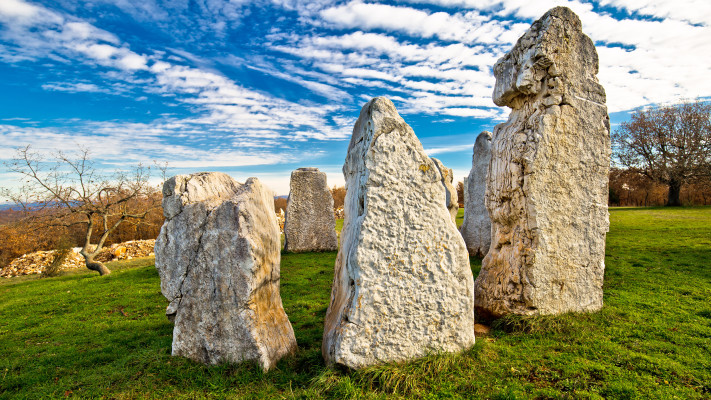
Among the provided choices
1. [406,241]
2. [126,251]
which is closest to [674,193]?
[406,241]

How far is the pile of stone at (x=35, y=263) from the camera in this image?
49.2ft

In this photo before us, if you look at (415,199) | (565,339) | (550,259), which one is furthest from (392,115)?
(565,339)

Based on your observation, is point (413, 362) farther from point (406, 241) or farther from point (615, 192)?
point (615, 192)

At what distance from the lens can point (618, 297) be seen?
6797mm

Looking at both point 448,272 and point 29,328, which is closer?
point 448,272

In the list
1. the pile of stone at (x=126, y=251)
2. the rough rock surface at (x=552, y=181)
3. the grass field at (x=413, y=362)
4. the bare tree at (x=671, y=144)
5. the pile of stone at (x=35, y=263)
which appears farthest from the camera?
the bare tree at (x=671, y=144)

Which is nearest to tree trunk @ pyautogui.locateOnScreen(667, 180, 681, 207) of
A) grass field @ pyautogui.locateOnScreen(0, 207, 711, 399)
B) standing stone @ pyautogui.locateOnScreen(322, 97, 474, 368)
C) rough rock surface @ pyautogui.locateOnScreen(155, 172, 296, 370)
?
grass field @ pyautogui.locateOnScreen(0, 207, 711, 399)

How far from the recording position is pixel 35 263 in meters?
15.9

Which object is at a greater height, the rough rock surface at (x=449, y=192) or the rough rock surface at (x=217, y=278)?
the rough rock surface at (x=449, y=192)

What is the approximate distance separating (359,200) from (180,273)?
2.33 m

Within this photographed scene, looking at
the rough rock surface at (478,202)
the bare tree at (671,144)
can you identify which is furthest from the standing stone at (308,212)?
the bare tree at (671,144)

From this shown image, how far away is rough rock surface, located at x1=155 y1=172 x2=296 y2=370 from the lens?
4242mm

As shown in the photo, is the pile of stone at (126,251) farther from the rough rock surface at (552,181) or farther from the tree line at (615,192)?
the rough rock surface at (552,181)

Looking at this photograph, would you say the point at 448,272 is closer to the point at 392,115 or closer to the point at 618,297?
the point at 392,115
